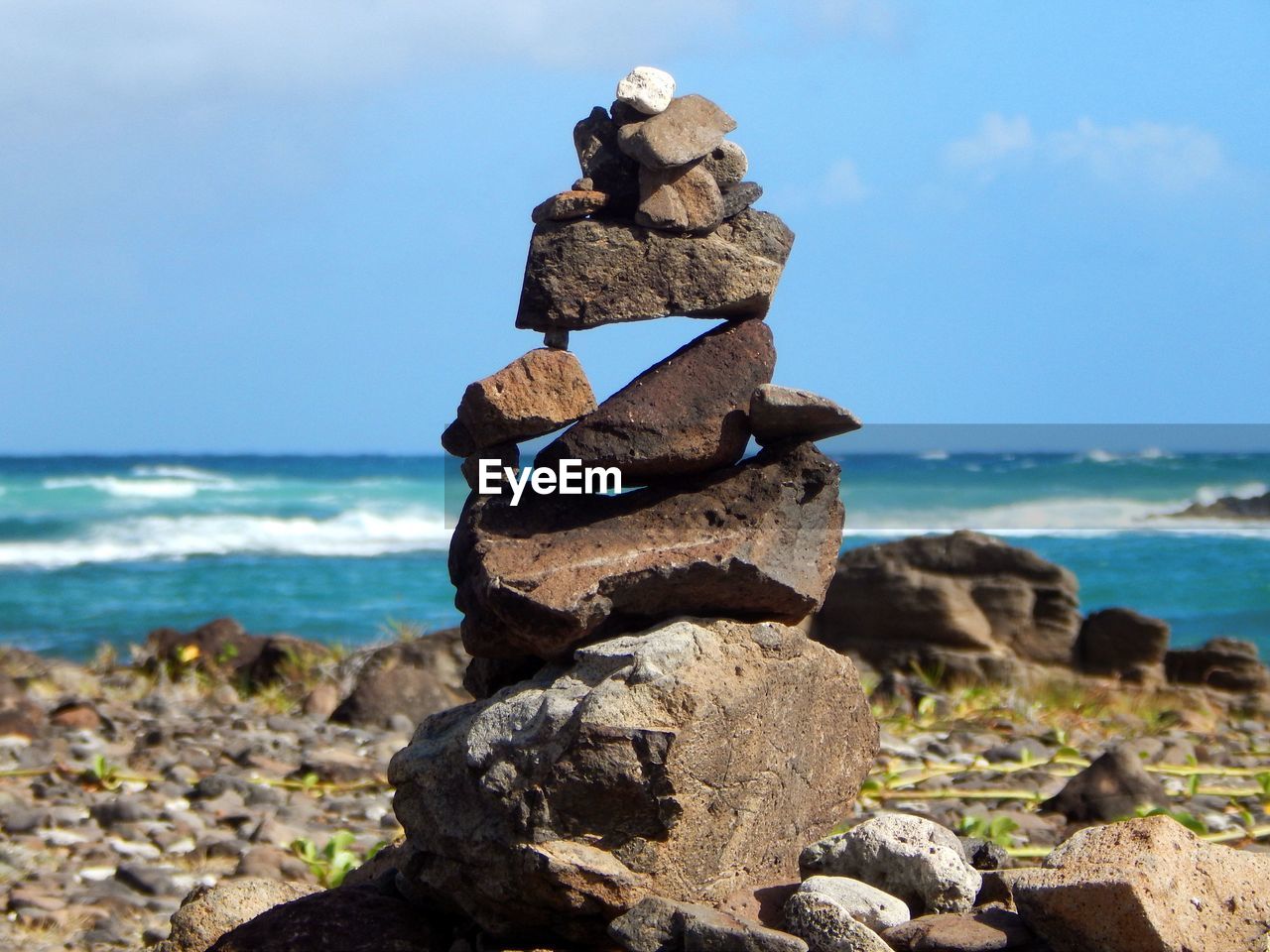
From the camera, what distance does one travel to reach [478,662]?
5609 mm

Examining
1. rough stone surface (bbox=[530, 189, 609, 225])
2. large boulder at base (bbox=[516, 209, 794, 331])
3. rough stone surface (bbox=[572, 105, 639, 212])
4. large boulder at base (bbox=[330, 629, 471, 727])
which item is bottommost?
large boulder at base (bbox=[330, 629, 471, 727])

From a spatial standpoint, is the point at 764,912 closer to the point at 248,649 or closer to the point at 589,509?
the point at 589,509

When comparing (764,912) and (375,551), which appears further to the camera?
(375,551)

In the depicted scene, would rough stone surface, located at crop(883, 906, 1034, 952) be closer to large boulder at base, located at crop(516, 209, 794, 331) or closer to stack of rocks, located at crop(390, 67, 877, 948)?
stack of rocks, located at crop(390, 67, 877, 948)

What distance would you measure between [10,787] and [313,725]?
7.87 ft

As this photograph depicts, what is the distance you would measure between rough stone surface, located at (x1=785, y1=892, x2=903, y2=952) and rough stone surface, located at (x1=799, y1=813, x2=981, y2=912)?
395 mm

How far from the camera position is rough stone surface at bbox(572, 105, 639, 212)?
17.8 ft

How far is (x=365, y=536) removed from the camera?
38.4 meters

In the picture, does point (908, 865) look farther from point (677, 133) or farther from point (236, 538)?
point (236, 538)

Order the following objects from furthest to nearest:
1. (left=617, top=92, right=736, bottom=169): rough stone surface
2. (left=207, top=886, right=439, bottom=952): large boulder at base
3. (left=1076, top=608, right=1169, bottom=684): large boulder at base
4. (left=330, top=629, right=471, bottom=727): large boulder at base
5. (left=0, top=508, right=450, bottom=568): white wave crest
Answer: (left=0, top=508, right=450, bottom=568): white wave crest
(left=1076, top=608, right=1169, bottom=684): large boulder at base
(left=330, top=629, right=471, bottom=727): large boulder at base
(left=617, top=92, right=736, bottom=169): rough stone surface
(left=207, top=886, right=439, bottom=952): large boulder at base

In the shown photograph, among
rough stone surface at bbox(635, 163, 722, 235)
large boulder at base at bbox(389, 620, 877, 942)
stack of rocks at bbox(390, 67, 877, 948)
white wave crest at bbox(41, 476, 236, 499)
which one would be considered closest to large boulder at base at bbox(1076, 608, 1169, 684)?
stack of rocks at bbox(390, 67, 877, 948)

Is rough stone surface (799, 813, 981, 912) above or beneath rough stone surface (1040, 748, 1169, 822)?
above

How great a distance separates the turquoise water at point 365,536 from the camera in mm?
25359

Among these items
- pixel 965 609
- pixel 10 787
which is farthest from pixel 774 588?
pixel 965 609
